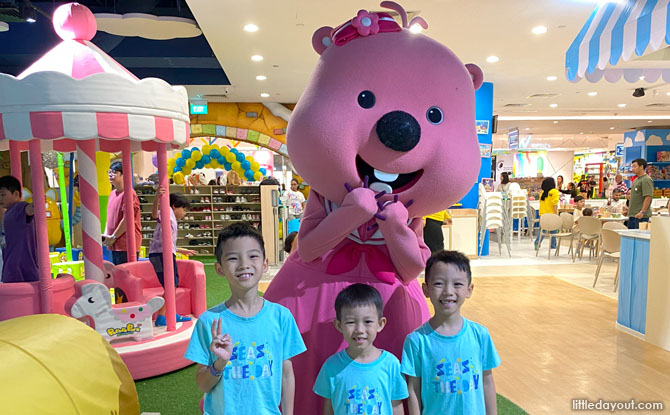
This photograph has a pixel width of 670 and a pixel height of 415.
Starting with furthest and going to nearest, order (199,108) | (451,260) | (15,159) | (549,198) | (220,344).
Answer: (549,198), (199,108), (15,159), (451,260), (220,344)

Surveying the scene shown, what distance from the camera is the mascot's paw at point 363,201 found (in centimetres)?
175

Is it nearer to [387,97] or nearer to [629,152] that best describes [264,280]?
[387,97]

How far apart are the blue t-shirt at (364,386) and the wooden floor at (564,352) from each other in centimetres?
193

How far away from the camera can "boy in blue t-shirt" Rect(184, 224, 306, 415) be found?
158 cm

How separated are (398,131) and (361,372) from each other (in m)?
0.84

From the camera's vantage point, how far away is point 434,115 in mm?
1886

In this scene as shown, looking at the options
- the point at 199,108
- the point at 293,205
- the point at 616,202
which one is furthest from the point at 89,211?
the point at 616,202

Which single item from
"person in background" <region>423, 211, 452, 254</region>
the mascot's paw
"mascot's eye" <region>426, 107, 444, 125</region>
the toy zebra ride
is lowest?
the toy zebra ride

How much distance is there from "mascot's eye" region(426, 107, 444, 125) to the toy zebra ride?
2.53m

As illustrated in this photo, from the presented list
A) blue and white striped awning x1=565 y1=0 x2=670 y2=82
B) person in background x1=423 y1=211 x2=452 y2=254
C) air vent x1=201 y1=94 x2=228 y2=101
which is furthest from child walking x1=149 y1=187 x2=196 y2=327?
air vent x1=201 y1=94 x2=228 y2=101

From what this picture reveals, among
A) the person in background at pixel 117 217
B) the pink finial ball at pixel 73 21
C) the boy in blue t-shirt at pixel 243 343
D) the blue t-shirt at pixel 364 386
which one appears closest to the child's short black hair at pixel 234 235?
the boy in blue t-shirt at pixel 243 343

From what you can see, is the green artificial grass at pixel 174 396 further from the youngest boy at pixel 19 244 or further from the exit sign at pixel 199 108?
the exit sign at pixel 199 108

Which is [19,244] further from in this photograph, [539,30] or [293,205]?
[539,30]

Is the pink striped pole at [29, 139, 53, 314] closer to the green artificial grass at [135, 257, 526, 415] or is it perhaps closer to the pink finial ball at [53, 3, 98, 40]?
the pink finial ball at [53, 3, 98, 40]
